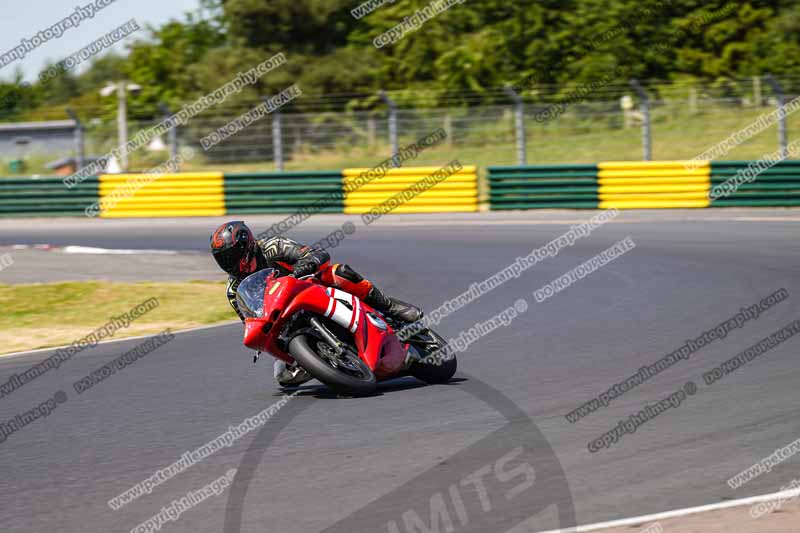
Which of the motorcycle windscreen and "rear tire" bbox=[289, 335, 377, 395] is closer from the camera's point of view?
"rear tire" bbox=[289, 335, 377, 395]

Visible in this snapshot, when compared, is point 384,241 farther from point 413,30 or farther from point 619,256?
point 413,30

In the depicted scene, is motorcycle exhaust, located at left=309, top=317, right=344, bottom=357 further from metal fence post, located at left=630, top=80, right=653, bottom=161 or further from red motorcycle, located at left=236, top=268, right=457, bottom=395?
metal fence post, located at left=630, top=80, right=653, bottom=161

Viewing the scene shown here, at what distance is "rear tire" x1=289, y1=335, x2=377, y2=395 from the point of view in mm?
7719

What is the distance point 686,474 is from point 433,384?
294 centimetres

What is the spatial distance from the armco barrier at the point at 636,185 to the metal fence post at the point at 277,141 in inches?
191

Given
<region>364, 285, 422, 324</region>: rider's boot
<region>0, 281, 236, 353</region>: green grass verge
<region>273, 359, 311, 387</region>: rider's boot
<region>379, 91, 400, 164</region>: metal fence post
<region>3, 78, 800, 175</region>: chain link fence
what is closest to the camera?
<region>364, 285, 422, 324</region>: rider's boot

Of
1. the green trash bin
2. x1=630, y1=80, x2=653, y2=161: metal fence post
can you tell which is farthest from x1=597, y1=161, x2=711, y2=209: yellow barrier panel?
the green trash bin

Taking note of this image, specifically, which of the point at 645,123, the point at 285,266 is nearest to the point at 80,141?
the point at 645,123

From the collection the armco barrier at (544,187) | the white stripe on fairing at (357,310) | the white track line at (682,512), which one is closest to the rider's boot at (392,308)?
the white stripe on fairing at (357,310)

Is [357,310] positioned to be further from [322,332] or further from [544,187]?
[544,187]

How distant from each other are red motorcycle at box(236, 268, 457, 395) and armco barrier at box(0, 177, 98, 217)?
1912 cm

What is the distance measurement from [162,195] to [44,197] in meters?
2.99

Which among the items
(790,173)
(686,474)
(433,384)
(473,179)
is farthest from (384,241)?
(686,474)

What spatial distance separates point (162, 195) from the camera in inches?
1017
